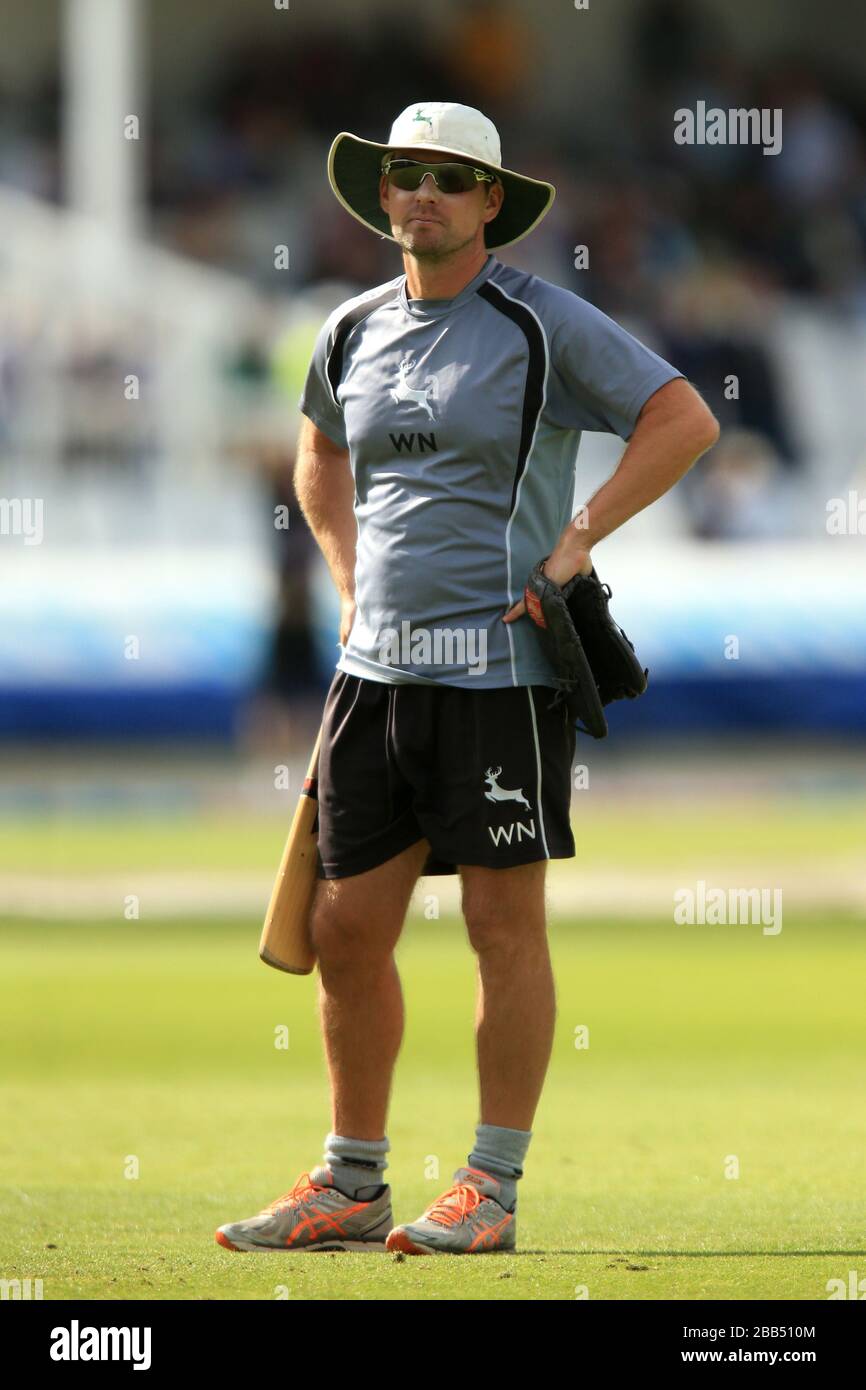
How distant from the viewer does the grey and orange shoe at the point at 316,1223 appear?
17.4 ft

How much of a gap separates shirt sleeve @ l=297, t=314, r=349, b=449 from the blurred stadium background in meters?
1.94

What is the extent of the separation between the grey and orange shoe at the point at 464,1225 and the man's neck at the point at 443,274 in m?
2.02

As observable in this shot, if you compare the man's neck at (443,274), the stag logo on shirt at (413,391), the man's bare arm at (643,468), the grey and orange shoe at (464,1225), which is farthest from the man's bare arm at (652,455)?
the grey and orange shoe at (464,1225)

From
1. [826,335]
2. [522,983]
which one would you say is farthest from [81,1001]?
[826,335]

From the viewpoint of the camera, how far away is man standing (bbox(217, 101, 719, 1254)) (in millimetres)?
5355

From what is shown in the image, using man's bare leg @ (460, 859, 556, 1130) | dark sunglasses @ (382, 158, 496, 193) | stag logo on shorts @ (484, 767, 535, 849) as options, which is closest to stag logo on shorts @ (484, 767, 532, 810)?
stag logo on shorts @ (484, 767, 535, 849)

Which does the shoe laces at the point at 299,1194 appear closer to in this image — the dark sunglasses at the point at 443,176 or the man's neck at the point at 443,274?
the man's neck at the point at 443,274

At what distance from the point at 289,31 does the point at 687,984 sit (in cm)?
2042

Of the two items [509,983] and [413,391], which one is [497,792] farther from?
[413,391]

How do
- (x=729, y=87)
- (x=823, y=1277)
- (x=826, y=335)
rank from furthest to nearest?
(x=729, y=87) < (x=826, y=335) < (x=823, y=1277)

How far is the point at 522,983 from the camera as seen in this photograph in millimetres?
5387

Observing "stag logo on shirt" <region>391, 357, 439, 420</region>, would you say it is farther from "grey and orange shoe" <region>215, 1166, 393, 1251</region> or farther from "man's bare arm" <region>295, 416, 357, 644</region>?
"grey and orange shoe" <region>215, 1166, 393, 1251</region>

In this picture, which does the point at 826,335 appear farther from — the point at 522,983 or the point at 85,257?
the point at 522,983

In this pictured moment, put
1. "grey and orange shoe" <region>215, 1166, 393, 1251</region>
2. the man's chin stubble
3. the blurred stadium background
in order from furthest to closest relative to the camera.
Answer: the blurred stadium background, the man's chin stubble, "grey and orange shoe" <region>215, 1166, 393, 1251</region>
